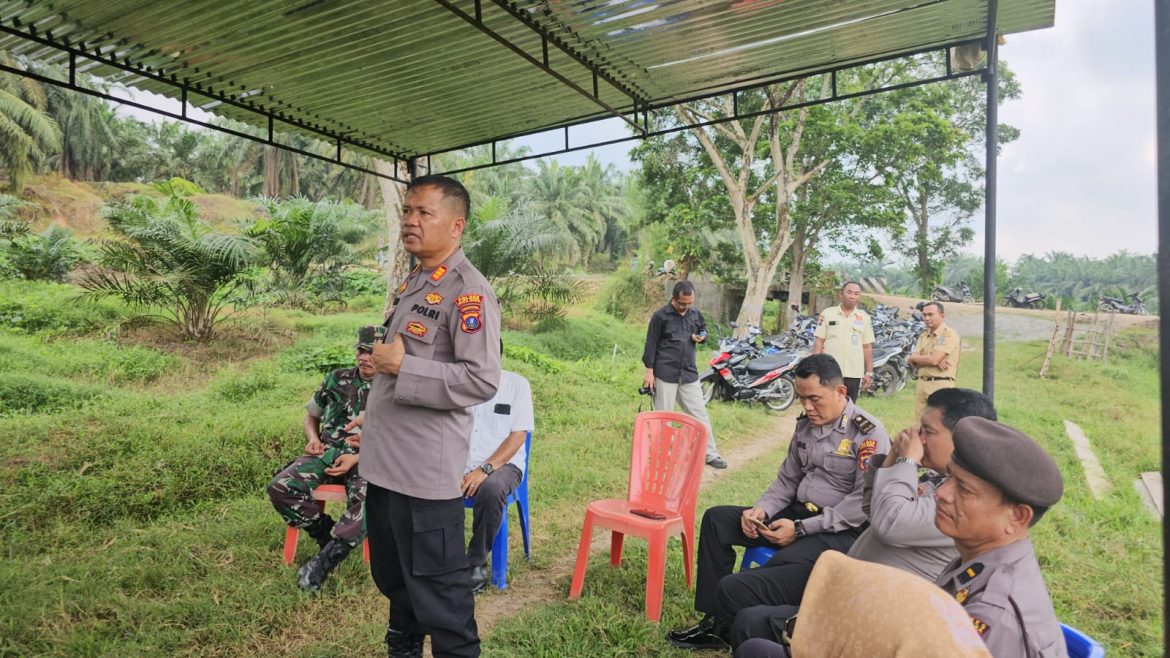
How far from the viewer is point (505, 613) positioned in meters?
3.13

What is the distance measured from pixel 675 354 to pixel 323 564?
343cm

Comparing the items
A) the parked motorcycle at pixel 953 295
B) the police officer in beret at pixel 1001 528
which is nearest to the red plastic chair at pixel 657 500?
the police officer in beret at pixel 1001 528

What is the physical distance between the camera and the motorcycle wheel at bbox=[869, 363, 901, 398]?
386 inches

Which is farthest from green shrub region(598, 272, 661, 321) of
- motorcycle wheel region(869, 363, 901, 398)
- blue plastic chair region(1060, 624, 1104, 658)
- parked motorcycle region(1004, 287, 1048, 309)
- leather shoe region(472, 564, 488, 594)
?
blue plastic chair region(1060, 624, 1104, 658)

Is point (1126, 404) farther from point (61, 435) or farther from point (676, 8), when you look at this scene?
point (61, 435)

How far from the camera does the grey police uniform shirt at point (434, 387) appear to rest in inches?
74.0

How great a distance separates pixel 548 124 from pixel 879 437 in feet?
9.51

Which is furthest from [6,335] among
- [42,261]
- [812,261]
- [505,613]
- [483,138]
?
[812,261]

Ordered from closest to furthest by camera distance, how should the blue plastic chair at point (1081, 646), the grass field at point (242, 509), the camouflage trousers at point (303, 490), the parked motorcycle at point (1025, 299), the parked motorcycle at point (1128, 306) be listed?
the blue plastic chair at point (1081, 646)
the grass field at point (242, 509)
the camouflage trousers at point (303, 490)
the parked motorcycle at point (1128, 306)
the parked motorcycle at point (1025, 299)

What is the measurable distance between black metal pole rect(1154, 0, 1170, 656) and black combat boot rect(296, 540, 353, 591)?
10.1ft

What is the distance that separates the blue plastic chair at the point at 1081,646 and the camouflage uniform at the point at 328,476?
8.63 feet

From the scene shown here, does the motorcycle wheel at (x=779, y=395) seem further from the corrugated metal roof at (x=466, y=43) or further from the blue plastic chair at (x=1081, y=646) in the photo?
the blue plastic chair at (x=1081, y=646)

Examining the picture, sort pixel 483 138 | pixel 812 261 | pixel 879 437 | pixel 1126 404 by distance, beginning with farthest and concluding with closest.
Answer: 1. pixel 812 261
2. pixel 1126 404
3. pixel 483 138
4. pixel 879 437

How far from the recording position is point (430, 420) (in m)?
1.95
